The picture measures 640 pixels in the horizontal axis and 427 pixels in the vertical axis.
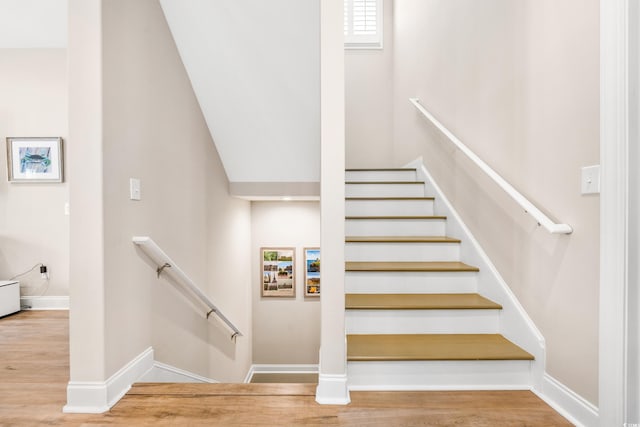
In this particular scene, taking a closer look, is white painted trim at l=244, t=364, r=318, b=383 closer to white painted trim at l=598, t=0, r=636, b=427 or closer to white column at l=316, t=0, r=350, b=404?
white column at l=316, t=0, r=350, b=404

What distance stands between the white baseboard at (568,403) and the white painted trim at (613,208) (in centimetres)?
8

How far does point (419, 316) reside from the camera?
2.16m

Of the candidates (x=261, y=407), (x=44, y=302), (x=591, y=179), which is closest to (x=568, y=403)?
(x=591, y=179)

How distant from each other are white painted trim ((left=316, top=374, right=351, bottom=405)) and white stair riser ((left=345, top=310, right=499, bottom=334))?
42 cm

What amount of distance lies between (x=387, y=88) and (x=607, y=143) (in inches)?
151

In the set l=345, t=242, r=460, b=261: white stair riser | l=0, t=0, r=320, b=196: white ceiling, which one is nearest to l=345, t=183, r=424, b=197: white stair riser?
l=0, t=0, r=320, b=196: white ceiling

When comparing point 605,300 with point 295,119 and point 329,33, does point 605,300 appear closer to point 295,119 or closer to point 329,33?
point 329,33

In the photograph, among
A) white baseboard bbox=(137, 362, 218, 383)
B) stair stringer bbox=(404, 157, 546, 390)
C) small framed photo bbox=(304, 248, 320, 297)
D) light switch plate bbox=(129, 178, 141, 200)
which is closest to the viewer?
stair stringer bbox=(404, 157, 546, 390)

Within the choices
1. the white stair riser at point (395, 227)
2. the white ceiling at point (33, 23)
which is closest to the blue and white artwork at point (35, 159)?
the white ceiling at point (33, 23)

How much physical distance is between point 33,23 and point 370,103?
3743 millimetres

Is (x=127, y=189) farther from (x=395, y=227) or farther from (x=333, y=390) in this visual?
(x=395, y=227)

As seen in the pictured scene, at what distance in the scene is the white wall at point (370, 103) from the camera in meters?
4.92

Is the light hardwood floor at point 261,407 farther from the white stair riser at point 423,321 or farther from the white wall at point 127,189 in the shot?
the white stair riser at point 423,321

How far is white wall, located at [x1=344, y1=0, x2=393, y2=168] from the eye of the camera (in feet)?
16.1
